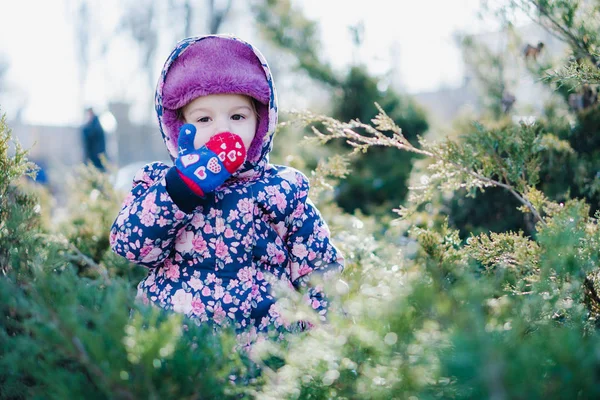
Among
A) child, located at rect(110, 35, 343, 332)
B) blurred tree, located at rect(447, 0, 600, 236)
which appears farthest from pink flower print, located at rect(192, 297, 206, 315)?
blurred tree, located at rect(447, 0, 600, 236)

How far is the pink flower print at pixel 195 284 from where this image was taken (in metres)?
1.93

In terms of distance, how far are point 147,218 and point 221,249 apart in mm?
291

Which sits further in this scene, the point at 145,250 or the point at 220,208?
the point at 220,208

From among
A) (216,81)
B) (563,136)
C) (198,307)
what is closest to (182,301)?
(198,307)

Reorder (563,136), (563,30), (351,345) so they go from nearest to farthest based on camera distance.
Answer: (351,345) < (563,30) < (563,136)

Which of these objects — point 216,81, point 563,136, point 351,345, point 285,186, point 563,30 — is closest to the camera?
point 351,345

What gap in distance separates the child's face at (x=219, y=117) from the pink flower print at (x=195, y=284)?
0.49 meters

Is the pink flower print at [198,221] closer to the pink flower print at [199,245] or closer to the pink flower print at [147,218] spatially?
the pink flower print at [199,245]

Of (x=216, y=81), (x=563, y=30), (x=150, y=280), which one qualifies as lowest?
(x=150, y=280)

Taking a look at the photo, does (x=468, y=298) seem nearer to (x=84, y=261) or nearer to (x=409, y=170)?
(x=84, y=261)

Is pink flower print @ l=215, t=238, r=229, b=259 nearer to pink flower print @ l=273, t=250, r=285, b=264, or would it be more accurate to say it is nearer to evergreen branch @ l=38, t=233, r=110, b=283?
pink flower print @ l=273, t=250, r=285, b=264

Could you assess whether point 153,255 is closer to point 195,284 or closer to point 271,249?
point 195,284

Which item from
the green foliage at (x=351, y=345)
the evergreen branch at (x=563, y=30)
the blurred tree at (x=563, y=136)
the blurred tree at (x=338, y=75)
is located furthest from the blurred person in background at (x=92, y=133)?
the green foliage at (x=351, y=345)

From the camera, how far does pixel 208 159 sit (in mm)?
1818
